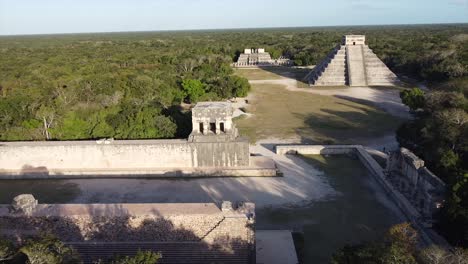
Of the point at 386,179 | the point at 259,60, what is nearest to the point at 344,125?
the point at 386,179

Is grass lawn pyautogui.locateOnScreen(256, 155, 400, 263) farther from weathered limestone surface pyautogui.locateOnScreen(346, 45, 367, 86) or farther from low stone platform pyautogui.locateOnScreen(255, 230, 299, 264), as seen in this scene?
weathered limestone surface pyautogui.locateOnScreen(346, 45, 367, 86)

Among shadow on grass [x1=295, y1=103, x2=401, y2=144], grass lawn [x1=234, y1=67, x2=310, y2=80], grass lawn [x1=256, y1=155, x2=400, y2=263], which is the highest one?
grass lawn [x1=234, y1=67, x2=310, y2=80]

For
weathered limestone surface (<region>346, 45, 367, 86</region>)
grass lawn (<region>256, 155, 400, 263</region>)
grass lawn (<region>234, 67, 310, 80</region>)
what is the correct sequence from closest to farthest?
grass lawn (<region>256, 155, 400, 263</region>)
weathered limestone surface (<region>346, 45, 367, 86</region>)
grass lawn (<region>234, 67, 310, 80</region>)

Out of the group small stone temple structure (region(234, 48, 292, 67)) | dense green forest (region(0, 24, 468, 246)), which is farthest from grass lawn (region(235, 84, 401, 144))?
small stone temple structure (region(234, 48, 292, 67))

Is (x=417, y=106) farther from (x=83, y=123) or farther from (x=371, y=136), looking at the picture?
(x=83, y=123)

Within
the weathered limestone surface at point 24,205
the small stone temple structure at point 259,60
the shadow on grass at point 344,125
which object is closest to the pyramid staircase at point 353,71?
the shadow on grass at point 344,125

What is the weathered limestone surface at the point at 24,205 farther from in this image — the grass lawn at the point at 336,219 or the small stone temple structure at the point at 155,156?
the grass lawn at the point at 336,219
